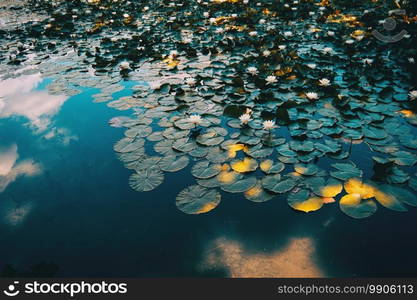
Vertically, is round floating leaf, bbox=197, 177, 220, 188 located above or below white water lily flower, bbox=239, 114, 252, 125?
below

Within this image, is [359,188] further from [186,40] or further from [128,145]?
[186,40]

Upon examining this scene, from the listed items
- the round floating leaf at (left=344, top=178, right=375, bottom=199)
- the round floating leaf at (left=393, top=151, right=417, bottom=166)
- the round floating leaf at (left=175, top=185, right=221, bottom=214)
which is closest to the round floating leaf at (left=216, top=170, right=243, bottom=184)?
the round floating leaf at (left=175, top=185, right=221, bottom=214)

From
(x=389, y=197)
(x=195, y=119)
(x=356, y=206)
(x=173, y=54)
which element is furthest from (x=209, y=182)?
(x=173, y=54)

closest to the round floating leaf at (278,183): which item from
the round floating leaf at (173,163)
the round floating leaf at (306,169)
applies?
the round floating leaf at (306,169)

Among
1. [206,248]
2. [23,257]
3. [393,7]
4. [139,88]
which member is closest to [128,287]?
[206,248]

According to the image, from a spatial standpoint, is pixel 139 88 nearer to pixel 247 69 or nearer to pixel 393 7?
pixel 247 69

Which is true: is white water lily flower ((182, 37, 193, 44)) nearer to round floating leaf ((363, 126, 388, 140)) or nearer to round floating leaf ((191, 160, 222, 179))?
round floating leaf ((191, 160, 222, 179))

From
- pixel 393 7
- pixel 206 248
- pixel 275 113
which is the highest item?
pixel 393 7
